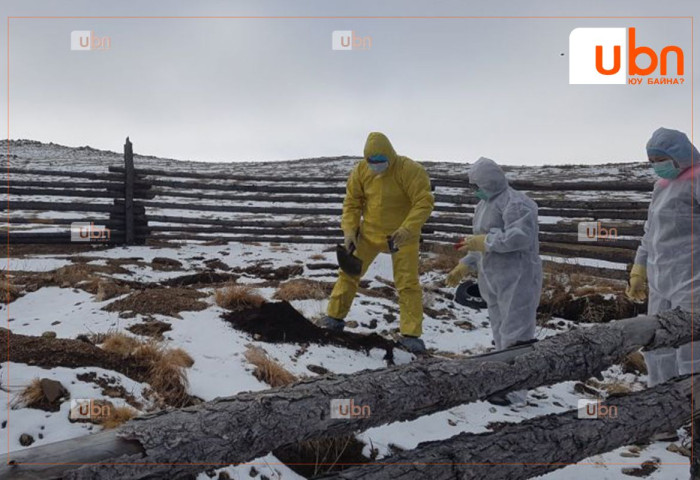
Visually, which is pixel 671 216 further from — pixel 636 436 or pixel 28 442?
pixel 28 442

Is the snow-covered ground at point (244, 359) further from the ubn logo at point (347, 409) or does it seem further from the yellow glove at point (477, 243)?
the yellow glove at point (477, 243)

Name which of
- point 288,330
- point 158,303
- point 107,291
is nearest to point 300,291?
point 288,330

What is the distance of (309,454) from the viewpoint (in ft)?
8.57

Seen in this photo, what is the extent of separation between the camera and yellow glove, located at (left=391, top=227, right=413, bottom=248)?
169 inches

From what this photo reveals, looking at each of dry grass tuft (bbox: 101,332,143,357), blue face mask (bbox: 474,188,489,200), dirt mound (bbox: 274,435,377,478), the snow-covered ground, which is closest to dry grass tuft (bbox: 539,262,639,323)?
the snow-covered ground

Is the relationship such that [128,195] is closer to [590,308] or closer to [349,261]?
[349,261]

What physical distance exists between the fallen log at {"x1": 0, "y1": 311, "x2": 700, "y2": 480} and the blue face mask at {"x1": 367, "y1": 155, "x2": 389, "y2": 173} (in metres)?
2.53

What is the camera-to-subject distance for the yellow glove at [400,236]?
4301 millimetres

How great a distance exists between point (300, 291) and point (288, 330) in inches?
53.4

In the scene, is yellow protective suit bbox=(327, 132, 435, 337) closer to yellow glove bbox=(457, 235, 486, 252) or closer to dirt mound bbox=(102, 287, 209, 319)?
yellow glove bbox=(457, 235, 486, 252)

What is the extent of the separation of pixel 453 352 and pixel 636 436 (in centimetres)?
250

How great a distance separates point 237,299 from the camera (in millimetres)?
4883

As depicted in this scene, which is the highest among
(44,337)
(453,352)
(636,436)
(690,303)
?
(690,303)

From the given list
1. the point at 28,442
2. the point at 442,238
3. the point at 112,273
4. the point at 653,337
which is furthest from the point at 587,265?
the point at 28,442
